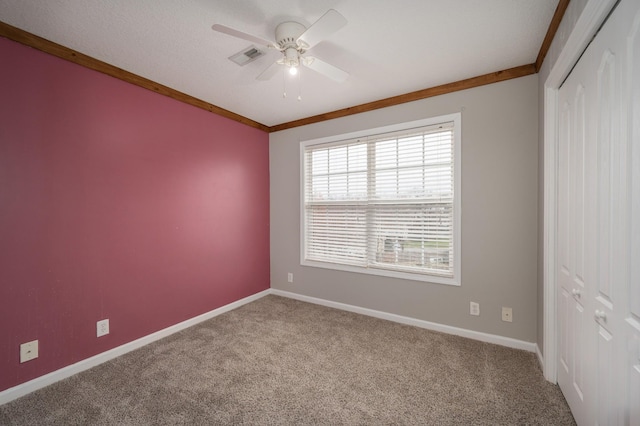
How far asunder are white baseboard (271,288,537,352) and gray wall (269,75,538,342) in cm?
5

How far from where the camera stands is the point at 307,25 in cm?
187

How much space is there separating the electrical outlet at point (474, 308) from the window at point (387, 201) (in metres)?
0.24

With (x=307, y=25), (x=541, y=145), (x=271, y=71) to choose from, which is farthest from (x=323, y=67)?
(x=541, y=145)

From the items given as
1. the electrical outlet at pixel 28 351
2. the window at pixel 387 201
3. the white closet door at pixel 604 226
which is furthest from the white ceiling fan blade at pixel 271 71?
the electrical outlet at pixel 28 351

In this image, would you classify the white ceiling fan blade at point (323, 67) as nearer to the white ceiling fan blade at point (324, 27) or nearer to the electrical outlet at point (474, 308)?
the white ceiling fan blade at point (324, 27)

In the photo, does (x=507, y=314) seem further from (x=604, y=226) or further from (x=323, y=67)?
(x=323, y=67)

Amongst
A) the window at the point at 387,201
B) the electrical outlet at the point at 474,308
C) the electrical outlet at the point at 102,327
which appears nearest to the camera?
the electrical outlet at the point at 102,327

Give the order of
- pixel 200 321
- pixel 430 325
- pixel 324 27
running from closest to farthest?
pixel 324 27 → pixel 430 325 → pixel 200 321

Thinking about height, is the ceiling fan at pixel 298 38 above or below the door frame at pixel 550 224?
above

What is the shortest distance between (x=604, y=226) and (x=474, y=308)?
167 cm

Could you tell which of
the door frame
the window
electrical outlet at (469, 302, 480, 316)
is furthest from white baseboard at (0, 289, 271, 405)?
the door frame

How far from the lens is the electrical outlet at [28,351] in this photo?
190 centimetres

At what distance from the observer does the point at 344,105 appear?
3.31 m

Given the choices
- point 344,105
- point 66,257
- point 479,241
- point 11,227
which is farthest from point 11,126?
point 479,241
